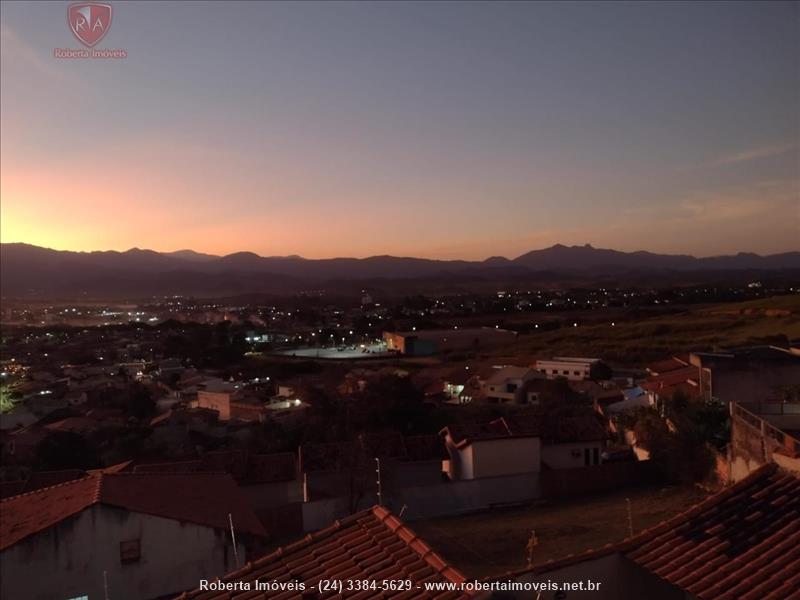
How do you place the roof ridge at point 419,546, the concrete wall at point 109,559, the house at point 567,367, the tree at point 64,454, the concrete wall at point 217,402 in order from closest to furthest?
the roof ridge at point 419,546 < the concrete wall at point 109,559 < the tree at point 64,454 < the concrete wall at point 217,402 < the house at point 567,367

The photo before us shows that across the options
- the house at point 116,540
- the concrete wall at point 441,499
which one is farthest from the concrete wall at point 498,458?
the house at point 116,540

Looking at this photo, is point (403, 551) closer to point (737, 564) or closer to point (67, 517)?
point (737, 564)

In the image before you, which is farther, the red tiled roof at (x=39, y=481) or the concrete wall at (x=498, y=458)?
the concrete wall at (x=498, y=458)

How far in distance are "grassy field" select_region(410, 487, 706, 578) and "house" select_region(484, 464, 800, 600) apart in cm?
585

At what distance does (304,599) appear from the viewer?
421 cm

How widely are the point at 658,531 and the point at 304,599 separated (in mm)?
2771

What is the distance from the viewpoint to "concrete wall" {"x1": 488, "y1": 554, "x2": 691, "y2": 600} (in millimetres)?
4320

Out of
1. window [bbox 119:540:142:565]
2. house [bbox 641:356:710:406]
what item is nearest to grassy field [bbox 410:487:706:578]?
house [bbox 641:356:710:406]

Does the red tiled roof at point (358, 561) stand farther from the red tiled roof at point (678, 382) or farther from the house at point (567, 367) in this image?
the house at point (567, 367)

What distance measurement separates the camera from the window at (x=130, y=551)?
32.8 ft

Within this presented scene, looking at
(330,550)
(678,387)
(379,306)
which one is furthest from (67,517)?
(379,306)

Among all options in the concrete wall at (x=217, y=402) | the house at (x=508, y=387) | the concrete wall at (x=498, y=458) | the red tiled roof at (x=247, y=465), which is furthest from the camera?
the concrete wall at (x=217, y=402)

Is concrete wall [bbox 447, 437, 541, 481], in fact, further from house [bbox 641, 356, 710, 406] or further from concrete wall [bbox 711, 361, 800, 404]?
concrete wall [bbox 711, 361, 800, 404]

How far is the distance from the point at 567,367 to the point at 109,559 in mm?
33039
